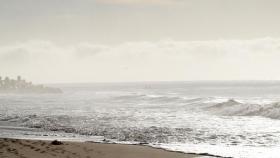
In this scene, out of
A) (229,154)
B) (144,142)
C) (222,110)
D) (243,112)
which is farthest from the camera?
(222,110)

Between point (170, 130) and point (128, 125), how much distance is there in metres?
5.70

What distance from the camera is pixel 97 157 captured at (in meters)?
23.3

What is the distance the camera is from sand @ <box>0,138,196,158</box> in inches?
869

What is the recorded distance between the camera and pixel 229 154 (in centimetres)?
2528

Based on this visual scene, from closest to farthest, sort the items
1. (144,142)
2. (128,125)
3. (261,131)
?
(144,142)
(261,131)
(128,125)

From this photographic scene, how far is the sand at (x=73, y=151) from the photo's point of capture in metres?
22.1

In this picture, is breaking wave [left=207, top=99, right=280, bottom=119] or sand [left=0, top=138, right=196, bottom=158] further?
breaking wave [left=207, top=99, right=280, bottom=119]

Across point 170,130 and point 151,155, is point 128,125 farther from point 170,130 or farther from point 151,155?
point 151,155

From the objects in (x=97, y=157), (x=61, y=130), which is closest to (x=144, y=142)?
(x=97, y=157)

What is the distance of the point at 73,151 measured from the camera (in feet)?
77.5

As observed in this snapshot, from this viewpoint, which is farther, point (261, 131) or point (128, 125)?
point (128, 125)

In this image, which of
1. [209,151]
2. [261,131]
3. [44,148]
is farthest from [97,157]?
[261,131]

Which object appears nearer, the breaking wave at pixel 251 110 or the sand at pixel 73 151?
the sand at pixel 73 151

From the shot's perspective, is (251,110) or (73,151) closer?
(73,151)
